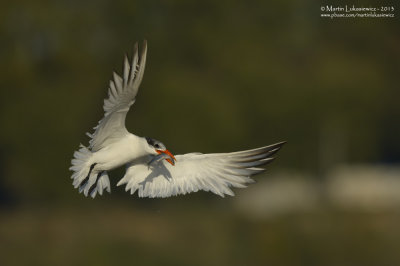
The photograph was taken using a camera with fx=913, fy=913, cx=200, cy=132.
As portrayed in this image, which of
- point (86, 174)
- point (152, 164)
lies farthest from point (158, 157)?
point (86, 174)

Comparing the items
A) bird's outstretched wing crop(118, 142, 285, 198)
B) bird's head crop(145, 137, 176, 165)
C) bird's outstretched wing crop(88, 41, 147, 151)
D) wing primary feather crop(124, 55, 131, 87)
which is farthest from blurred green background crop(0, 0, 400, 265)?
wing primary feather crop(124, 55, 131, 87)

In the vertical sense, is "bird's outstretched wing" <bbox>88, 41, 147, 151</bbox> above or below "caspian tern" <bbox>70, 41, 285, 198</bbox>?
above

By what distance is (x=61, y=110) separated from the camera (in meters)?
23.1

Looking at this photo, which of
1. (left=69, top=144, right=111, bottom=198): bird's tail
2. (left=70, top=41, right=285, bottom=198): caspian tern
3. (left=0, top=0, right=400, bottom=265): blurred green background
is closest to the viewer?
(left=70, top=41, right=285, bottom=198): caspian tern

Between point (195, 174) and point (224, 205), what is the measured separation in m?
16.0

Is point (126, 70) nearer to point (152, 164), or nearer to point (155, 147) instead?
point (155, 147)

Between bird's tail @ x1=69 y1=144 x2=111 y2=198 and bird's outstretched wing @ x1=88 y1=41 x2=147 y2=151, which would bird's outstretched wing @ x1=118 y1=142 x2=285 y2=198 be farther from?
bird's outstretched wing @ x1=88 y1=41 x2=147 y2=151

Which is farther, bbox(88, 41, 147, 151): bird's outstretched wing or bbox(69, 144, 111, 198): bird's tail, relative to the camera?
bbox(69, 144, 111, 198): bird's tail

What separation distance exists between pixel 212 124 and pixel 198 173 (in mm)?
15601

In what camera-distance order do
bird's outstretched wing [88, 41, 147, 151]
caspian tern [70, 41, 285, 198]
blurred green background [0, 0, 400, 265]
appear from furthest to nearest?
1. blurred green background [0, 0, 400, 265]
2. caspian tern [70, 41, 285, 198]
3. bird's outstretched wing [88, 41, 147, 151]

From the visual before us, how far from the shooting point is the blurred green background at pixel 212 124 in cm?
1533

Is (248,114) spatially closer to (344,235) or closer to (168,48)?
(168,48)

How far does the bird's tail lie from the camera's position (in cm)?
818

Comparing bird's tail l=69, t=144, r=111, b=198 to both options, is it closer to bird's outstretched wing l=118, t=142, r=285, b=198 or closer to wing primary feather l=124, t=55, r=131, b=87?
bird's outstretched wing l=118, t=142, r=285, b=198
